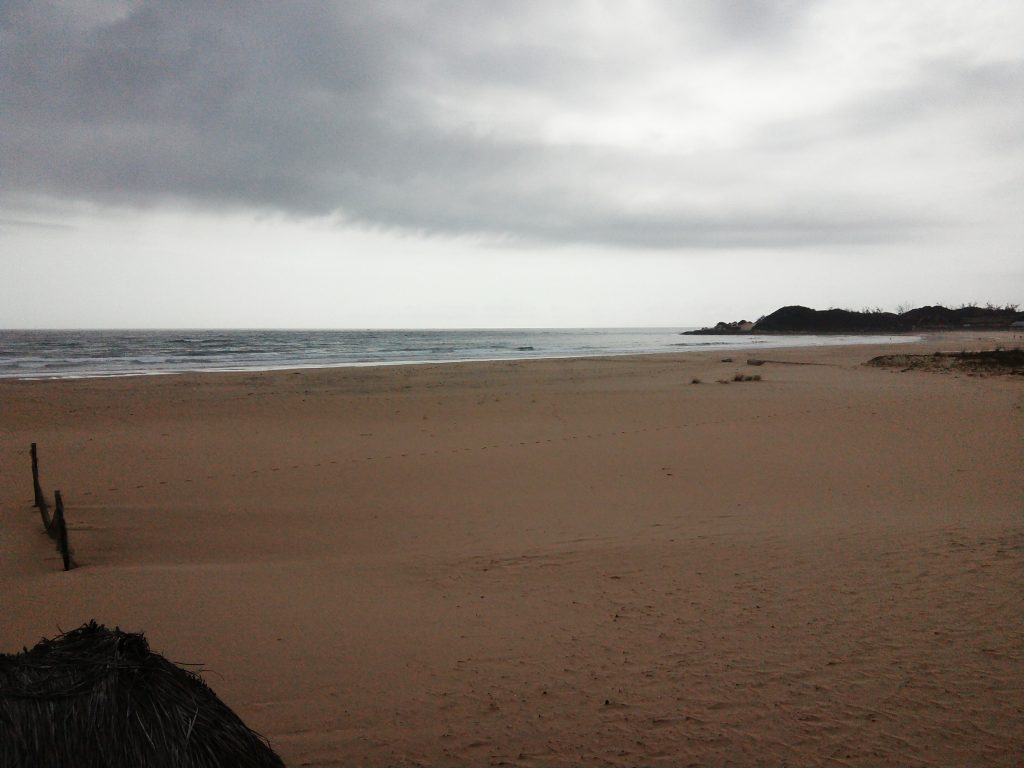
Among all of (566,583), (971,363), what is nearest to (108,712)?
(566,583)

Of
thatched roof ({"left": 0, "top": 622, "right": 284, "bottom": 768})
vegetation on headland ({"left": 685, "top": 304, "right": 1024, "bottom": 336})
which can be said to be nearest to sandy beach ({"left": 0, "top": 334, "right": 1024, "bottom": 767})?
thatched roof ({"left": 0, "top": 622, "right": 284, "bottom": 768})

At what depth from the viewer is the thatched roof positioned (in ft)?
6.28

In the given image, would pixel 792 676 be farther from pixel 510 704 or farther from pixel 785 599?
pixel 510 704

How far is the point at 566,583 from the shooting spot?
538 cm

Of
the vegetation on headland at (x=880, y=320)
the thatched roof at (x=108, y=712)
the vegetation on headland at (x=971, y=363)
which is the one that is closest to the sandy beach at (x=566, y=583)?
the thatched roof at (x=108, y=712)

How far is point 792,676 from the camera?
146 inches

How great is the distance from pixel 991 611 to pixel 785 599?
1.34 m

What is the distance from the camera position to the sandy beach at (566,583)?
334 centimetres

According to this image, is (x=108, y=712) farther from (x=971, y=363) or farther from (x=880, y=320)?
(x=880, y=320)

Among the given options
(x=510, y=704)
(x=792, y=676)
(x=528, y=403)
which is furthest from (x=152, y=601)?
(x=528, y=403)

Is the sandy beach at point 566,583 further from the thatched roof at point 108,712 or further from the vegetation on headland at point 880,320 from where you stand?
the vegetation on headland at point 880,320

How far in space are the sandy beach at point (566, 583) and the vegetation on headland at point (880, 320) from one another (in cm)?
7265

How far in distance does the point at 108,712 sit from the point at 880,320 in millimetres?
89498

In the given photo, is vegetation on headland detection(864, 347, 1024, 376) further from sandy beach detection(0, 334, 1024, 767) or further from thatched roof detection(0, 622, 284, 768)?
thatched roof detection(0, 622, 284, 768)
